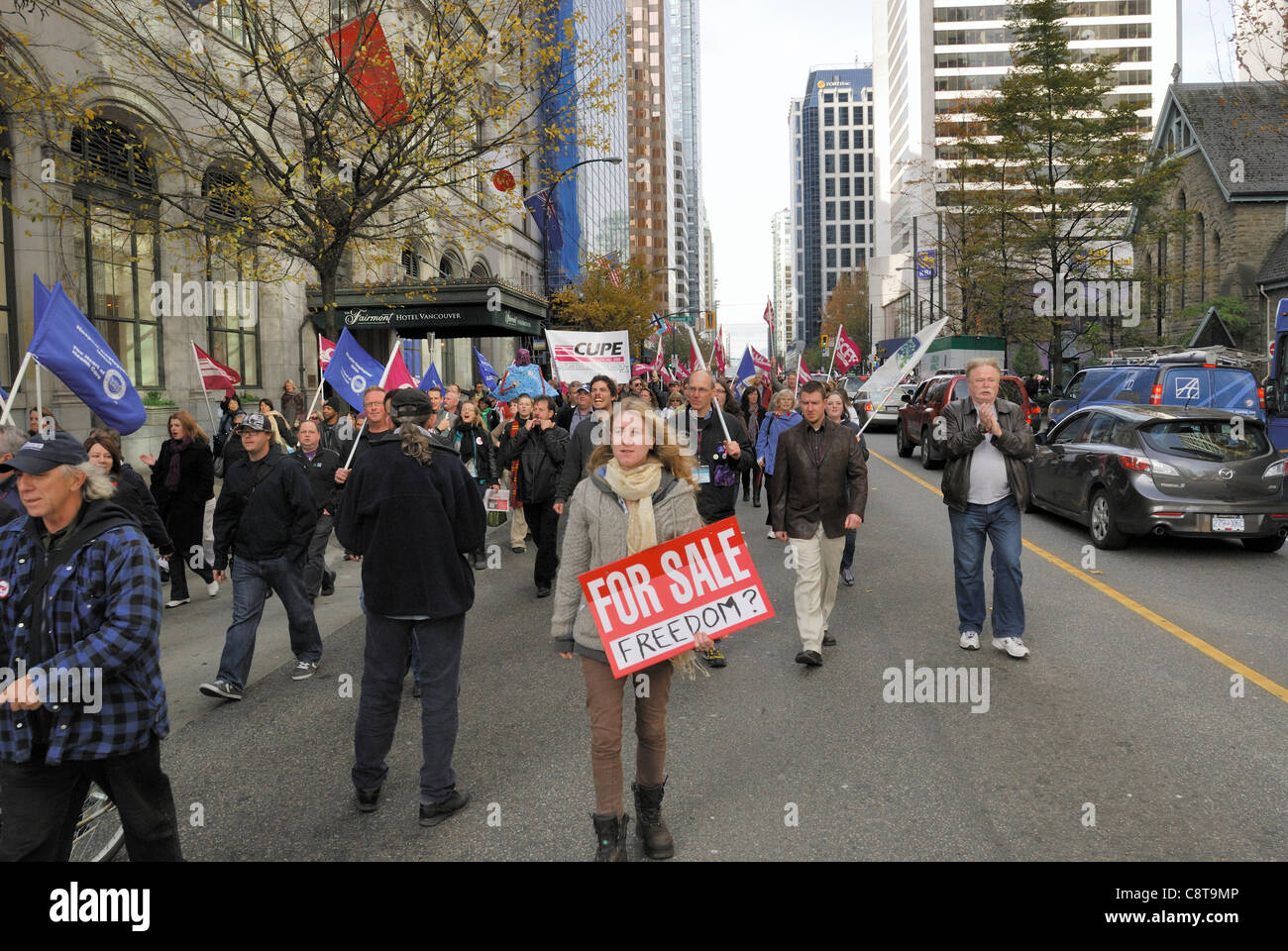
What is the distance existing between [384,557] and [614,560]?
1217mm

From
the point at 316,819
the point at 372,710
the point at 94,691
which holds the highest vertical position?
the point at 94,691

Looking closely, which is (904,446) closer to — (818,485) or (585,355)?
(585,355)

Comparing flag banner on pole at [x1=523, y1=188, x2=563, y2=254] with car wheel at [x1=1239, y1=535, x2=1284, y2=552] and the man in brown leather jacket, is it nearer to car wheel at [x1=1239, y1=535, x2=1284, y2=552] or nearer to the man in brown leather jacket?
car wheel at [x1=1239, y1=535, x2=1284, y2=552]

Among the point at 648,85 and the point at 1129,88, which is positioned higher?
the point at 648,85

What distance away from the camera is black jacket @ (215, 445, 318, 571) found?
20.4 ft

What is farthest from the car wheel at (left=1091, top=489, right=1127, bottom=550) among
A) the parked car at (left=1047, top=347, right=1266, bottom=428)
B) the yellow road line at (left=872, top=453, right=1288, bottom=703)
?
the parked car at (left=1047, top=347, right=1266, bottom=428)

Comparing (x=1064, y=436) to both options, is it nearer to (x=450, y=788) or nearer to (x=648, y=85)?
(x=450, y=788)

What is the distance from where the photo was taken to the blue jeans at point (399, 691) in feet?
14.1

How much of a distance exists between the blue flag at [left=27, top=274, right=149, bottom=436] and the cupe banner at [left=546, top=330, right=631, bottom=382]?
30.6 feet

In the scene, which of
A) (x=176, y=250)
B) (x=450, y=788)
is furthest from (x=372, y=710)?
(x=176, y=250)

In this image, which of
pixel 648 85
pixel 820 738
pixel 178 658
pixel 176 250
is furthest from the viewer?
pixel 648 85

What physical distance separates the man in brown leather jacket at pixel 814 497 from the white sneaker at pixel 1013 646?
4.00 feet

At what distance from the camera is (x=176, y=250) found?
57.9 feet

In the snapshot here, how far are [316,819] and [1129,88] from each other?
12293 cm
